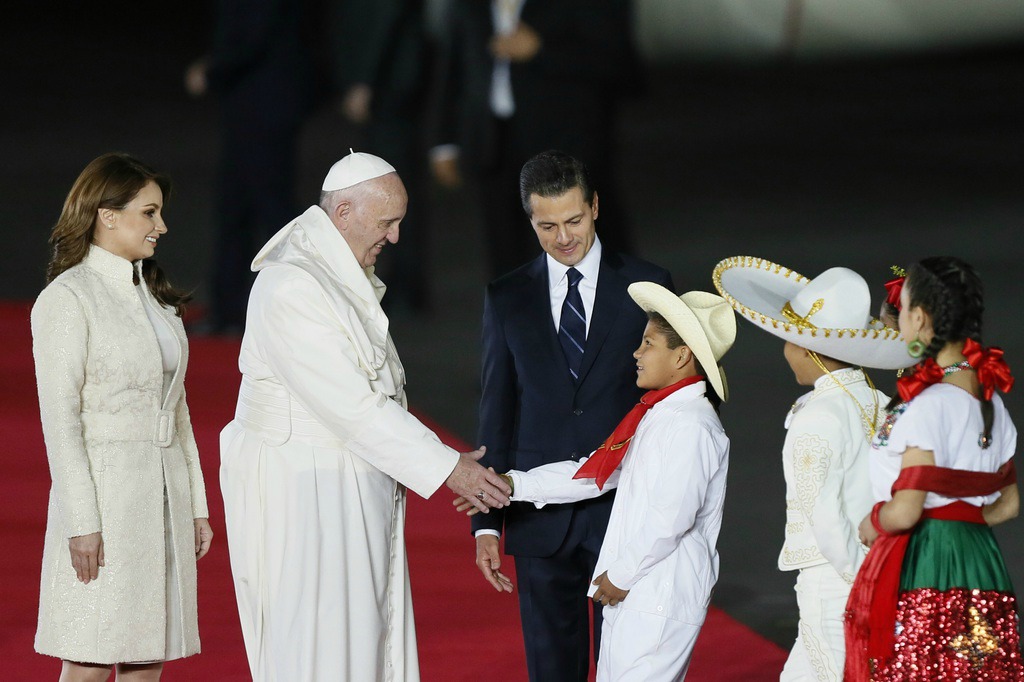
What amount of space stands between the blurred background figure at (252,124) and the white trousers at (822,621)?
5.20 metres

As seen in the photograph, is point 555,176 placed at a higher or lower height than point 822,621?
higher

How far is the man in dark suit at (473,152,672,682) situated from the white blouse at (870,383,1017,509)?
671mm

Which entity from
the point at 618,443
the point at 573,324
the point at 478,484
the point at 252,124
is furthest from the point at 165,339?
the point at 252,124

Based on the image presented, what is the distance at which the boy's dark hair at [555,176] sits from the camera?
9.64ft

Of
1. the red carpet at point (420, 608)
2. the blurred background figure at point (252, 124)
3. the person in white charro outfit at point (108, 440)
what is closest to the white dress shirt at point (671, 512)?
the person in white charro outfit at point (108, 440)

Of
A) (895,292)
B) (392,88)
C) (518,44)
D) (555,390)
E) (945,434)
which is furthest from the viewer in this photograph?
(392,88)

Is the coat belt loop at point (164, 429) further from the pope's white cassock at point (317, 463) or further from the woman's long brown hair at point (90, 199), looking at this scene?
the woman's long brown hair at point (90, 199)

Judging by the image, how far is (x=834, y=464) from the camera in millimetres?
2793

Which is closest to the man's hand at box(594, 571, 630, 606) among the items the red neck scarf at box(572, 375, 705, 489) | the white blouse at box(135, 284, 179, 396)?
the red neck scarf at box(572, 375, 705, 489)

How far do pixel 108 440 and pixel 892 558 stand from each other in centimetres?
155

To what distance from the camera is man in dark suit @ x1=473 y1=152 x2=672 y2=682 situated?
3016mm

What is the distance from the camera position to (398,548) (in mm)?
3035

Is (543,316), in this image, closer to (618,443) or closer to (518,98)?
(618,443)

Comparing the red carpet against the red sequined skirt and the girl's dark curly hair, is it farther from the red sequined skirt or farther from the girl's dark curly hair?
the girl's dark curly hair
